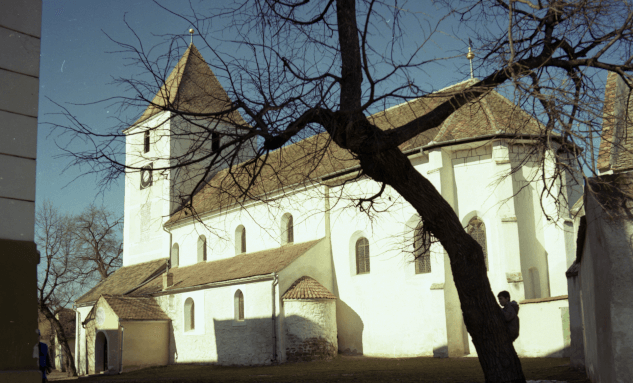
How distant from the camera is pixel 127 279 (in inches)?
1377

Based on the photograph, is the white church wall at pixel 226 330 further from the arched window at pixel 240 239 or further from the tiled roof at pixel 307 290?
the arched window at pixel 240 239

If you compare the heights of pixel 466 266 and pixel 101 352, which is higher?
pixel 466 266

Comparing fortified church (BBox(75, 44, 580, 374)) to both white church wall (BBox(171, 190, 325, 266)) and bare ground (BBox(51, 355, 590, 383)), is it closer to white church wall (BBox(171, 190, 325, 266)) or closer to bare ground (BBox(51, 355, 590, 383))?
white church wall (BBox(171, 190, 325, 266))

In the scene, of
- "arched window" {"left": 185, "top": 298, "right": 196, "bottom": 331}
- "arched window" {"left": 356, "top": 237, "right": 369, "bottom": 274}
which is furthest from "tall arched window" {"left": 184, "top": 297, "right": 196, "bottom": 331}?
"arched window" {"left": 356, "top": 237, "right": 369, "bottom": 274}

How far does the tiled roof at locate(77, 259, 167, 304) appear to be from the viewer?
33700 mm

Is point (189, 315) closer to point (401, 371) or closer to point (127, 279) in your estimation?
point (127, 279)

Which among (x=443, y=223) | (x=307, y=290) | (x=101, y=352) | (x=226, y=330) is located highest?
(x=443, y=223)

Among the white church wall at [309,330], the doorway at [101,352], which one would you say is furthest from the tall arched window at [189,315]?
the white church wall at [309,330]

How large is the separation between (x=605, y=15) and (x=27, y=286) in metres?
6.41

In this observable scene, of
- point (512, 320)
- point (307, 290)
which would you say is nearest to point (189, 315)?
point (307, 290)

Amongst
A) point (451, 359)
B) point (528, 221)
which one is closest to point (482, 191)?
point (528, 221)

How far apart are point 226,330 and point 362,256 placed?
7023mm

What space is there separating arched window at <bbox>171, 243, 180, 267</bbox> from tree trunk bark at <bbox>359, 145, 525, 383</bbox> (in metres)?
28.6

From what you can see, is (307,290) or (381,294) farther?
(307,290)
